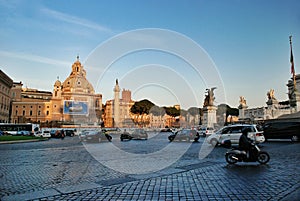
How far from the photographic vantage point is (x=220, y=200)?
566 centimetres

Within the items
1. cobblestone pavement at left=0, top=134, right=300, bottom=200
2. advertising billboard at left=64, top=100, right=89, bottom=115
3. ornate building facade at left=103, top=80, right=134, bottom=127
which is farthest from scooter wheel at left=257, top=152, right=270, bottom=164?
advertising billboard at left=64, top=100, right=89, bottom=115

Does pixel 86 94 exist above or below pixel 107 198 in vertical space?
above

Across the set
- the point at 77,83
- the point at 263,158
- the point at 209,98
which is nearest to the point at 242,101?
the point at 209,98

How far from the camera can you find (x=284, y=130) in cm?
2492

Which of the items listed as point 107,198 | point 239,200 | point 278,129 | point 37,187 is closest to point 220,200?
point 239,200

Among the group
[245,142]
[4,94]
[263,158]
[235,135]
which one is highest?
[4,94]

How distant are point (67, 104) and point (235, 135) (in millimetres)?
93196

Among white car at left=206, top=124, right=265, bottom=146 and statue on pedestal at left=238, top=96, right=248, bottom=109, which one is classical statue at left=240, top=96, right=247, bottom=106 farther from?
white car at left=206, top=124, right=265, bottom=146

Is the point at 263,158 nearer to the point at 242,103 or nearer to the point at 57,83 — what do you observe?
the point at 242,103

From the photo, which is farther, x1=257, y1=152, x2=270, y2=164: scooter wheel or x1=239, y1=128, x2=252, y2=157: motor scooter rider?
x1=257, y1=152, x2=270, y2=164: scooter wheel

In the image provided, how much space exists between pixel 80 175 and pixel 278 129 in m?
22.1

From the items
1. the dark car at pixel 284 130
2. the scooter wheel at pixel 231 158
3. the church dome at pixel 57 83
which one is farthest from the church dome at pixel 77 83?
the scooter wheel at pixel 231 158

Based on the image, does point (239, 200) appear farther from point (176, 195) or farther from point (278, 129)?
point (278, 129)

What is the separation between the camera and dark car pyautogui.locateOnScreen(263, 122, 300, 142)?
2409 centimetres
